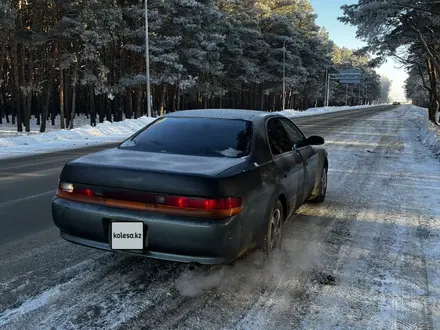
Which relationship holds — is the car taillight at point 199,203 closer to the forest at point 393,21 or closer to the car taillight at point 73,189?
the car taillight at point 73,189

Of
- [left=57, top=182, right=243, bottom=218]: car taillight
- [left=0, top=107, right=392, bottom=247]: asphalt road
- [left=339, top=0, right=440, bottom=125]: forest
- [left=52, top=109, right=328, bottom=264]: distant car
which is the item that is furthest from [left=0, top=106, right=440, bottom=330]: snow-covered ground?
[left=339, top=0, right=440, bottom=125]: forest

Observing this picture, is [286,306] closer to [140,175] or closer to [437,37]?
[140,175]

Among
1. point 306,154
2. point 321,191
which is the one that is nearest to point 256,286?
point 306,154

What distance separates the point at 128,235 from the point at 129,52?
31.9 metres

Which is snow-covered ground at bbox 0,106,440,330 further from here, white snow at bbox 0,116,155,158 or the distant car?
Result: white snow at bbox 0,116,155,158

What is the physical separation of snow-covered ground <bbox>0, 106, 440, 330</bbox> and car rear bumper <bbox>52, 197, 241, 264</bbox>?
386mm

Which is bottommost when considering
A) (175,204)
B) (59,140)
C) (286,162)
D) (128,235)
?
(59,140)

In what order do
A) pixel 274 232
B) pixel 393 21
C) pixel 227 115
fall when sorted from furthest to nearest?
pixel 393 21
pixel 227 115
pixel 274 232

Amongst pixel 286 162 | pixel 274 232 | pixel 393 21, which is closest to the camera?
pixel 274 232

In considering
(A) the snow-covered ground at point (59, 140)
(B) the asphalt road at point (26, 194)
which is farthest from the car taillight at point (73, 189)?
(A) the snow-covered ground at point (59, 140)

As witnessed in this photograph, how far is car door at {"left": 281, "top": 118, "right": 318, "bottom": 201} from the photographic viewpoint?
508 cm

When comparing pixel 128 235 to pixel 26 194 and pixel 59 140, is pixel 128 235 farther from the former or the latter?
pixel 59 140

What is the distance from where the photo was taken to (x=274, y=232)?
4047mm

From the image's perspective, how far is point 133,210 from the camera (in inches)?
125
